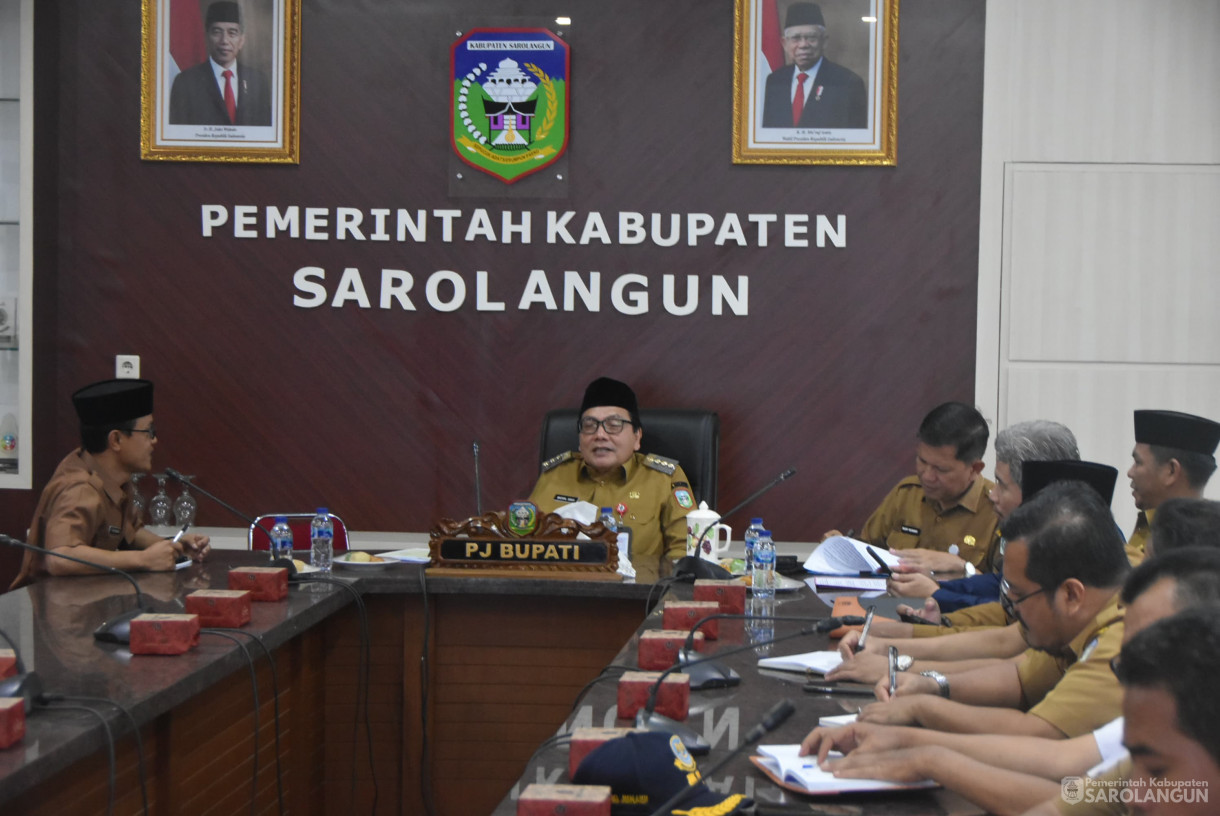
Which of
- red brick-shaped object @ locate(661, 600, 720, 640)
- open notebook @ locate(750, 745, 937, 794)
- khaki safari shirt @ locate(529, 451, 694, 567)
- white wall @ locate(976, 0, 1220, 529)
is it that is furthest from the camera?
white wall @ locate(976, 0, 1220, 529)

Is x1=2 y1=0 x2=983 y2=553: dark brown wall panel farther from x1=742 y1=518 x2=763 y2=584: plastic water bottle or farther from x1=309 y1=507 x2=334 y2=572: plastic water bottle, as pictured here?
x1=742 y1=518 x2=763 y2=584: plastic water bottle

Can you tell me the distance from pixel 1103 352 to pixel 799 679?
9.50ft

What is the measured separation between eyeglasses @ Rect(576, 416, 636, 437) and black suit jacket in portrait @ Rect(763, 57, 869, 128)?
4.38 feet

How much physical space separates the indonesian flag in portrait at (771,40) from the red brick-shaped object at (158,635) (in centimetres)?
308

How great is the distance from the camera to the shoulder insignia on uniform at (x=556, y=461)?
3893 mm

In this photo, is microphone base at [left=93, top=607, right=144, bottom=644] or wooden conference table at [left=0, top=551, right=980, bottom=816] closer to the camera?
microphone base at [left=93, top=607, right=144, bottom=644]

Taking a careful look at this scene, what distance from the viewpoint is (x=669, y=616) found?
91.2 inches

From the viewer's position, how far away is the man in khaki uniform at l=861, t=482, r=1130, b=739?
5.24 feet

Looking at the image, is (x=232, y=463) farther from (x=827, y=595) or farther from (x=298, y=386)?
(x=827, y=595)

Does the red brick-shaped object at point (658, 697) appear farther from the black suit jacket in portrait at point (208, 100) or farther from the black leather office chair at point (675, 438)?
the black suit jacket in portrait at point (208, 100)

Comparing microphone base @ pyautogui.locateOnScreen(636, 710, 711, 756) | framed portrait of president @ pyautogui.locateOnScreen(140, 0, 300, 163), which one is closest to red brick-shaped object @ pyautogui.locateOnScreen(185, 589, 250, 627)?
microphone base @ pyautogui.locateOnScreen(636, 710, 711, 756)

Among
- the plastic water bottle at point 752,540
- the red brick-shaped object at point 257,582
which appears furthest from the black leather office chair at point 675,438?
the red brick-shaped object at point 257,582

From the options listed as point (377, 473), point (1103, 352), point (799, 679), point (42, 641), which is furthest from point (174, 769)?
point (1103, 352)

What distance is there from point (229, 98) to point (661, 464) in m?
2.20
